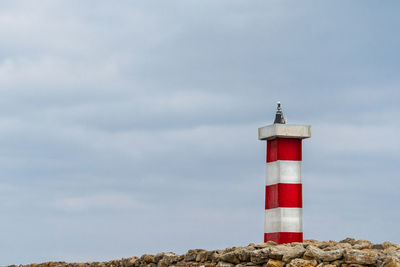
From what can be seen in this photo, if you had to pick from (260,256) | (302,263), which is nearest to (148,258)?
(260,256)

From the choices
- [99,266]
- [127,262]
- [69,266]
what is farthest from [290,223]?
[69,266]

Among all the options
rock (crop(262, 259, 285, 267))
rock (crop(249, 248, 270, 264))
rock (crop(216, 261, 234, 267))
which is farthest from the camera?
rock (crop(216, 261, 234, 267))

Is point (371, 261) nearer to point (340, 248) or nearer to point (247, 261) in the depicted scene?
point (340, 248)

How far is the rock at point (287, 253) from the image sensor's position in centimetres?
1107

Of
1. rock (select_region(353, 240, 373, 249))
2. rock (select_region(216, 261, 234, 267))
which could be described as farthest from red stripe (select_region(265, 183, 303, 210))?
rock (select_region(216, 261, 234, 267))

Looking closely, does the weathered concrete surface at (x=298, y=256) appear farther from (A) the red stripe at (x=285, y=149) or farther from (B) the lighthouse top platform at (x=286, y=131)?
(B) the lighthouse top platform at (x=286, y=131)

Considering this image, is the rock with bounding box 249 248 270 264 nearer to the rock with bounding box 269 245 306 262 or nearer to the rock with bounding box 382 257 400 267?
the rock with bounding box 269 245 306 262

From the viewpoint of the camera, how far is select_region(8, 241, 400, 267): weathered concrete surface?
10.3m

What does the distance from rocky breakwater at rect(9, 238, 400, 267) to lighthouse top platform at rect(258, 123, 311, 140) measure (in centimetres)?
240

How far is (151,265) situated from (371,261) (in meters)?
5.59

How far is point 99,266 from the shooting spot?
1719 cm

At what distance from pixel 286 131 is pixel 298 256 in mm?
3662

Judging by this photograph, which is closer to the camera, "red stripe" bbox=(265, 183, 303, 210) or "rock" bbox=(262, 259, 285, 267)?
"rock" bbox=(262, 259, 285, 267)

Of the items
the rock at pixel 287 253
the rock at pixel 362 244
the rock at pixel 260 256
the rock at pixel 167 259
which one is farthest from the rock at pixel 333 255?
the rock at pixel 167 259
